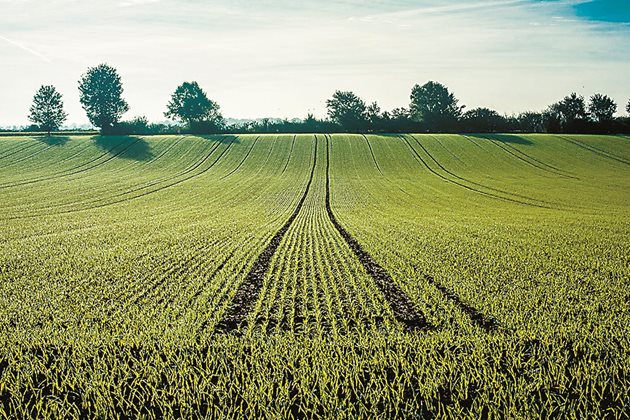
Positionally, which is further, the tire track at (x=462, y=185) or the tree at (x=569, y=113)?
the tree at (x=569, y=113)

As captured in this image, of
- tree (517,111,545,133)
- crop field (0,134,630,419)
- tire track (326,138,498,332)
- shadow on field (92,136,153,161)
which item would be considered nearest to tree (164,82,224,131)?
shadow on field (92,136,153,161)

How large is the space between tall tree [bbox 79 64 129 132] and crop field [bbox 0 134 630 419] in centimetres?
6382

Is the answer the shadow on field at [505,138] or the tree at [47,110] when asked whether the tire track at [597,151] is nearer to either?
the shadow on field at [505,138]

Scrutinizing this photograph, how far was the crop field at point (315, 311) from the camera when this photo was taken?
265 inches

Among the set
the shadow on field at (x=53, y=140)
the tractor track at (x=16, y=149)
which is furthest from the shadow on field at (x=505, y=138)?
the tractor track at (x=16, y=149)

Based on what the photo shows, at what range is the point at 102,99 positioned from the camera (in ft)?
299

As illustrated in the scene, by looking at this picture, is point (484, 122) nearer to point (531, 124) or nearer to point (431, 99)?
point (531, 124)

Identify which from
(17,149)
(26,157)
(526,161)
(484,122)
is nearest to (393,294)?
(526,161)

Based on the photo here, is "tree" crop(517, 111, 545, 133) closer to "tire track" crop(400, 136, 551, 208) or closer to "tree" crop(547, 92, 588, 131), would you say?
"tree" crop(547, 92, 588, 131)

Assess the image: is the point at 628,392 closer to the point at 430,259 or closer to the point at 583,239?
the point at 430,259

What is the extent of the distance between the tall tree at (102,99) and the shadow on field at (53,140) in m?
13.6

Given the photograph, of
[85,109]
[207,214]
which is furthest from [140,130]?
[207,214]

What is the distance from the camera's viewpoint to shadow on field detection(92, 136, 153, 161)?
6569 cm

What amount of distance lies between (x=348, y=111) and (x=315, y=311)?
9172 cm
